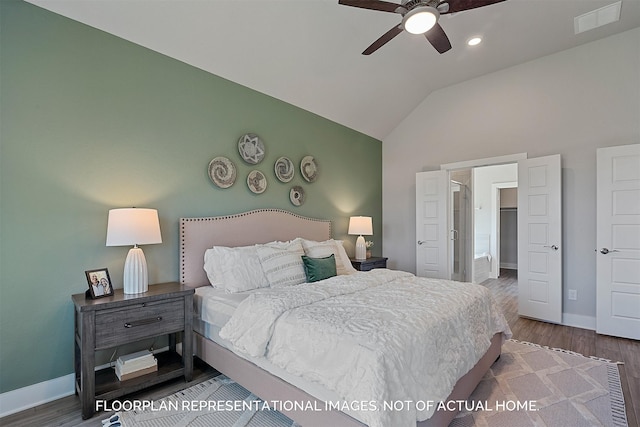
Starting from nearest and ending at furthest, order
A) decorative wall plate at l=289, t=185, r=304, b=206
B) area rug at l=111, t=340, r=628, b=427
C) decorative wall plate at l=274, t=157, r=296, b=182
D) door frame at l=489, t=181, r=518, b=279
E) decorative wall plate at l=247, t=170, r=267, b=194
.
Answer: area rug at l=111, t=340, r=628, b=427, decorative wall plate at l=247, t=170, r=267, b=194, decorative wall plate at l=274, t=157, r=296, b=182, decorative wall plate at l=289, t=185, r=304, b=206, door frame at l=489, t=181, r=518, b=279

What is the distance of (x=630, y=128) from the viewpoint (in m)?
3.48

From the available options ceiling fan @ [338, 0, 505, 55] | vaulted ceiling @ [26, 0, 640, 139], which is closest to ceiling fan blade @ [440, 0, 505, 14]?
ceiling fan @ [338, 0, 505, 55]

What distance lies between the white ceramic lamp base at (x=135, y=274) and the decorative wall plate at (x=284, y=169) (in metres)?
1.83

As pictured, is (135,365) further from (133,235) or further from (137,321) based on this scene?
(133,235)

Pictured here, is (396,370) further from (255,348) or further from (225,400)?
(225,400)

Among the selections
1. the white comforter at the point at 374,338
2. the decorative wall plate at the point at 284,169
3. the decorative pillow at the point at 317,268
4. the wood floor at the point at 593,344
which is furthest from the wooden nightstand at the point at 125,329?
the wood floor at the point at 593,344

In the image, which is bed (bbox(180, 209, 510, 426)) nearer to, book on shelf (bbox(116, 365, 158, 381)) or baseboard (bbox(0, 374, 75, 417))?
book on shelf (bbox(116, 365, 158, 381))

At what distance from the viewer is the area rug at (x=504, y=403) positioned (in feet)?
6.39

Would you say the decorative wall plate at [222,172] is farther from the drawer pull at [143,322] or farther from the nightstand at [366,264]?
the nightstand at [366,264]

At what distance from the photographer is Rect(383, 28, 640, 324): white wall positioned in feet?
11.7

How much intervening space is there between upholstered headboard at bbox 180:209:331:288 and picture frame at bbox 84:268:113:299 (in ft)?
2.11

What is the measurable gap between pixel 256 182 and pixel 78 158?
1609mm

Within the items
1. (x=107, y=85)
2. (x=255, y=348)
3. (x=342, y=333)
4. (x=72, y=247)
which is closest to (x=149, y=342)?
(x=72, y=247)

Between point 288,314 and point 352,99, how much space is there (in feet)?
11.0
